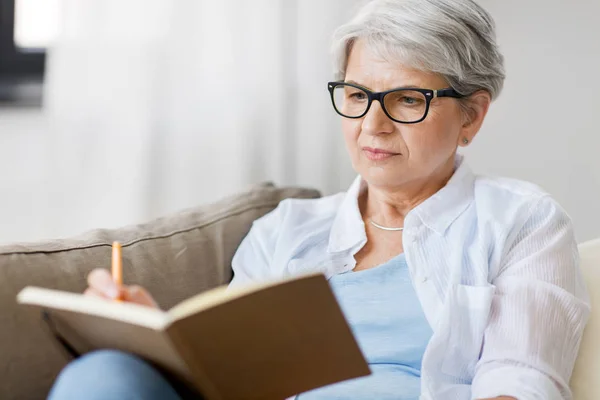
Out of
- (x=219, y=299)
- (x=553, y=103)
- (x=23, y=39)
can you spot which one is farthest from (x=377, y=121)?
(x=23, y=39)

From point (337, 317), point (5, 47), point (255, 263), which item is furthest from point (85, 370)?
point (5, 47)

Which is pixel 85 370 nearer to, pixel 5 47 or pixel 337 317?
pixel 337 317

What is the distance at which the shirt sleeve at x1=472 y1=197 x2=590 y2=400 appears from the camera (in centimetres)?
128

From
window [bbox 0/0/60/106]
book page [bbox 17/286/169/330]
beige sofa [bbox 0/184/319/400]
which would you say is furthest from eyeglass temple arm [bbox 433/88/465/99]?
window [bbox 0/0/60/106]

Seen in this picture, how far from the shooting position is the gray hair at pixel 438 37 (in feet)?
4.81

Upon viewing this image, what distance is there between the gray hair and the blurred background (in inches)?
22.0

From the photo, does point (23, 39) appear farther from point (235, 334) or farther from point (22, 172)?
point (235, 334)

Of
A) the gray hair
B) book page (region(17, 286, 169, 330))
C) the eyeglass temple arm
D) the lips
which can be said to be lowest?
book page (region(17, 286, 169, 330))

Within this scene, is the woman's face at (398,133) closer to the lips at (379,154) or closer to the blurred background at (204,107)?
the lips at (379,154)

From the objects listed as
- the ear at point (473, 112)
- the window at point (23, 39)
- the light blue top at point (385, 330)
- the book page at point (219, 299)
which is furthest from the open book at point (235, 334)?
the window at point (23, 39)

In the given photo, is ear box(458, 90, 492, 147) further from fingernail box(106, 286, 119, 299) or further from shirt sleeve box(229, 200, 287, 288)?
fingernail box(106, 286, 119, 299)

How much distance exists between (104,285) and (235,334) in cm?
23

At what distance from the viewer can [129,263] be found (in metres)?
1.55

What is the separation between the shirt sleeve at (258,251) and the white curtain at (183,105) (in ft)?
1.11
